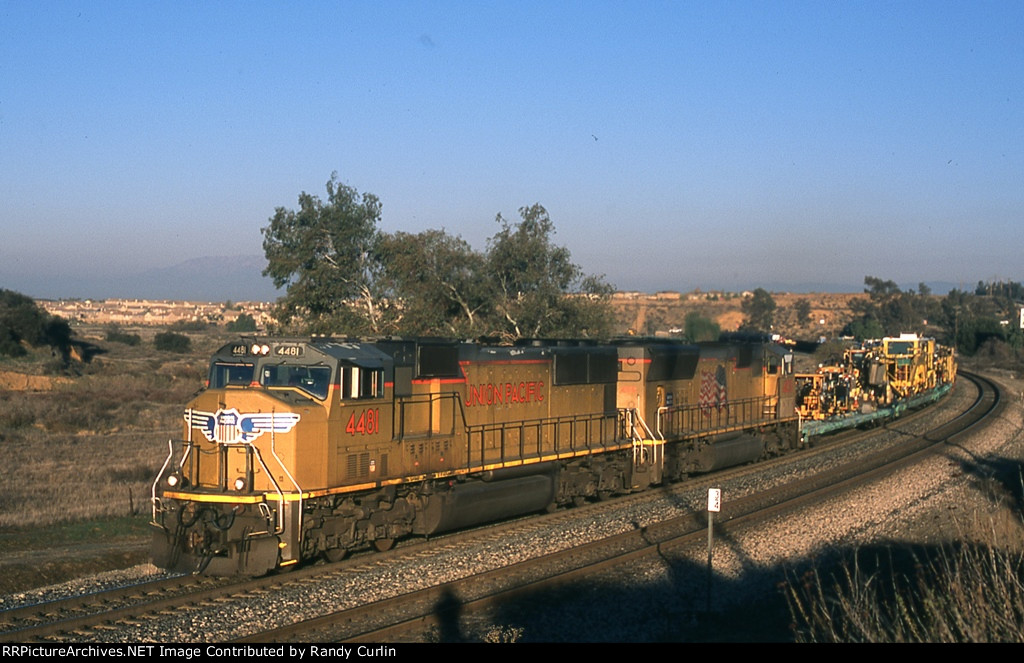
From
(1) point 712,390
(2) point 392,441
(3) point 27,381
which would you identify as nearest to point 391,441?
(2) point 392,441

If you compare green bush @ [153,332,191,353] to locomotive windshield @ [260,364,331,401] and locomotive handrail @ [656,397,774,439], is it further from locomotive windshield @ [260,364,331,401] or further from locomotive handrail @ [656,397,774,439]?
locomotive windshield @ [260,364,331,401]

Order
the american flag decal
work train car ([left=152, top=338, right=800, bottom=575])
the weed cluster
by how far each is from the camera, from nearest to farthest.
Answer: the weed cluster < work train car ([left=152, top=338, right=800, bottom=575]) < the american flag decal

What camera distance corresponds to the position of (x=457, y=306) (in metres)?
39.1

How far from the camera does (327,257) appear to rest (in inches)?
1548

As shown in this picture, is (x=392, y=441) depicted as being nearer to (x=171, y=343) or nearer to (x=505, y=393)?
(x=505, y=393)

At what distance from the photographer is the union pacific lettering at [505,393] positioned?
15469 millimetres

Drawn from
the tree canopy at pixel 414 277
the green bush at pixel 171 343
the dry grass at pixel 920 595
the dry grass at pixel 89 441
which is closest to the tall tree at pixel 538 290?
the tree canopy at pixel 414 277

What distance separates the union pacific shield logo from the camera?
470 inches

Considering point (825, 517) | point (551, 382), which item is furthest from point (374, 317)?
point (825, 517)

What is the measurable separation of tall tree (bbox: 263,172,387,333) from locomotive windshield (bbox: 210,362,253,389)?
2504 cm

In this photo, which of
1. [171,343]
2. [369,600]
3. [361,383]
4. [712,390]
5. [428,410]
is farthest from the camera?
[171,343]

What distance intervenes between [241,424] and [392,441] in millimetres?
2300

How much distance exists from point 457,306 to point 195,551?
1087 inches

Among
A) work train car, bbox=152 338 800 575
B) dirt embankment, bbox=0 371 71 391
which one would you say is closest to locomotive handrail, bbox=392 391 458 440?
work train car, bbox=152 338 800 575
